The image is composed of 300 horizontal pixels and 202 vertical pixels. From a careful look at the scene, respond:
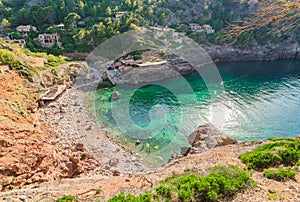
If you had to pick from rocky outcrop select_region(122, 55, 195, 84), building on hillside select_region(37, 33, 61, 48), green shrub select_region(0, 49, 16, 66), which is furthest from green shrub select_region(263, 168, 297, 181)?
building on hillside select_region(37, 33, 61, 48)

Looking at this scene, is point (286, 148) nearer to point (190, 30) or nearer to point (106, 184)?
point (106, 184)

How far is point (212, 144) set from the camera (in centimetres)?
1432

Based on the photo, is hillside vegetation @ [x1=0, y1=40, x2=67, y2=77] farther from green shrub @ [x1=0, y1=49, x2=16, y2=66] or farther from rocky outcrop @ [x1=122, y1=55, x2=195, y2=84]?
rocky outcrop @ [x1=122, y1=55, x2=195, y2=84]

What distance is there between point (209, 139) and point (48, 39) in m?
38.5

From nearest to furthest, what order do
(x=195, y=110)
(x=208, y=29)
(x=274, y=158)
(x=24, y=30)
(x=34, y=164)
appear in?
(x=274, y=158), (x=34, y=164), (x=195, y=110), (x=24, y=30), (x=208, y=29)

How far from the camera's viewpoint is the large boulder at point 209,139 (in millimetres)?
14297

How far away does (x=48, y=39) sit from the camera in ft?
135

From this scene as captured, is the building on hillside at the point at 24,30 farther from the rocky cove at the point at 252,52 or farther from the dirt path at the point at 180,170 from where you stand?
the dirt path at the point at 180,170

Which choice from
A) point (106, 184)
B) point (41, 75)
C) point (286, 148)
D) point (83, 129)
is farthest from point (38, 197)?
point (41, 75)

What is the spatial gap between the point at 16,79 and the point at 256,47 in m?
50.6

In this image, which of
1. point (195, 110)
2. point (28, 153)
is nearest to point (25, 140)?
point (28, 153)

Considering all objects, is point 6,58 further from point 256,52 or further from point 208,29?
point 256,52

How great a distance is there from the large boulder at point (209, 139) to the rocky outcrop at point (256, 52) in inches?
1422

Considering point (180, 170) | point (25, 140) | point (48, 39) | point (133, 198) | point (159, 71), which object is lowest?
point (25, 140)
